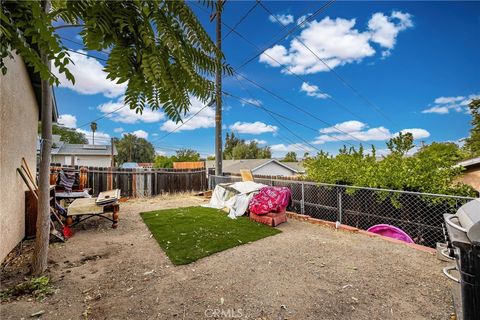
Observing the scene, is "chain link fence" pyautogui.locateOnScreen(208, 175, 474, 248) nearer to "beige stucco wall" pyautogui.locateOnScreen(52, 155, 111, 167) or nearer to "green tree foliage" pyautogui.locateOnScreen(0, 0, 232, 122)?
"green tree foliage" pyautogui.locateOnScreen(0, 0, 232, 122)

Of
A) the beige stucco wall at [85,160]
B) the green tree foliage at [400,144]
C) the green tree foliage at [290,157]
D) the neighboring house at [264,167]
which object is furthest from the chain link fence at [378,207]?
the green tree foliage at [290,157]

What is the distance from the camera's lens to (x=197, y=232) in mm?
4723

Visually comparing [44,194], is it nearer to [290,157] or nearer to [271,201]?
[271,201]

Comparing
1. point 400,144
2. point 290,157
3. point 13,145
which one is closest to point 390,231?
point 400,144

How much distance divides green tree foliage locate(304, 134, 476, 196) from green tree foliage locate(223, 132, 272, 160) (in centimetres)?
2905

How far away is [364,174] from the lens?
5320 millimetres

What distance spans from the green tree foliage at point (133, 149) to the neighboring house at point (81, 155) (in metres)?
18.4

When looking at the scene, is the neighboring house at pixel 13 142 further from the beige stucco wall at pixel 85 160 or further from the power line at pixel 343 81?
the beige stucco wall at pixel 85 160

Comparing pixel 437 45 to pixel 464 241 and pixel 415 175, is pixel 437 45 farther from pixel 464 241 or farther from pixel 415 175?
pixel 464 241

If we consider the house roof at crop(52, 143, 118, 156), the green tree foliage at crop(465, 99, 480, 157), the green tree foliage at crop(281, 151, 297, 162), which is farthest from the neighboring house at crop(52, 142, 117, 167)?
the green tree foliage at crop(465, 99, 480, 157)

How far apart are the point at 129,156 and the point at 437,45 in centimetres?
4252

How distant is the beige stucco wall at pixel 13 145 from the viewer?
3131 mm

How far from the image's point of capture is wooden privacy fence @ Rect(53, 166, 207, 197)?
9.07m

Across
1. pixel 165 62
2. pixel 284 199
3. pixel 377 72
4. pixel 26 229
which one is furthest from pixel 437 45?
pixel 26 229
